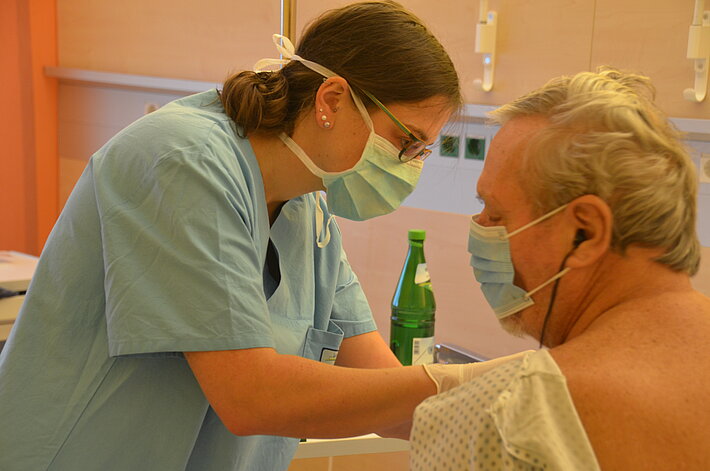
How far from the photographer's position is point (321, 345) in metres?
1.50

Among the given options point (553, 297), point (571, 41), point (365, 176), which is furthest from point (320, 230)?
point (571, 41)

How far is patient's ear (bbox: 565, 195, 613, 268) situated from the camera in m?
1.00

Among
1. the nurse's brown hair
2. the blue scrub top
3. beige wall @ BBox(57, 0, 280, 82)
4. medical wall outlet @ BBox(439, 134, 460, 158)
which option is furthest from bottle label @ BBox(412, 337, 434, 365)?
beige wall @ BBox(57, 0, 280, 82)

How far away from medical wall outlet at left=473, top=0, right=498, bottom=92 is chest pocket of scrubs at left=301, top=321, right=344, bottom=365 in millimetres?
1519

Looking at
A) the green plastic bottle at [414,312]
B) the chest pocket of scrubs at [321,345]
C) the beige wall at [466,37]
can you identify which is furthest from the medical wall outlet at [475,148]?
the chest pocket of scrubs at [321,345]

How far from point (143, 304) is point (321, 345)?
17.0 inches

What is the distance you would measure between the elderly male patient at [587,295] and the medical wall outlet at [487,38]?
1.67 meters

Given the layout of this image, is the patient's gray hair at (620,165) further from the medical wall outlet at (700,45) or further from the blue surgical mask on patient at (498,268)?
the medical wall outlet at (700,45)

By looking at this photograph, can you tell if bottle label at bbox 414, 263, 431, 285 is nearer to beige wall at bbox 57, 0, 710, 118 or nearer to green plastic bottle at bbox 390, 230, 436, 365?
green plastic bottle at bbox 390, 230, 436, 365

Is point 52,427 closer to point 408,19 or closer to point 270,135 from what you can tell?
point 270,135

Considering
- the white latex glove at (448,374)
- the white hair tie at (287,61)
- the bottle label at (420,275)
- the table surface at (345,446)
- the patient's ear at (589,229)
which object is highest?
the white hair tie at (287,61)

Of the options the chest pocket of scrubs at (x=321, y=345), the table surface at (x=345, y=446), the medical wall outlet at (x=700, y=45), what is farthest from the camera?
the medical wall outlet at (x=700, y=45)

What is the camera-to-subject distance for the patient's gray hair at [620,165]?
3.24 feet

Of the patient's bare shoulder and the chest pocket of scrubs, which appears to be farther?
the chest pocket of scrubs
